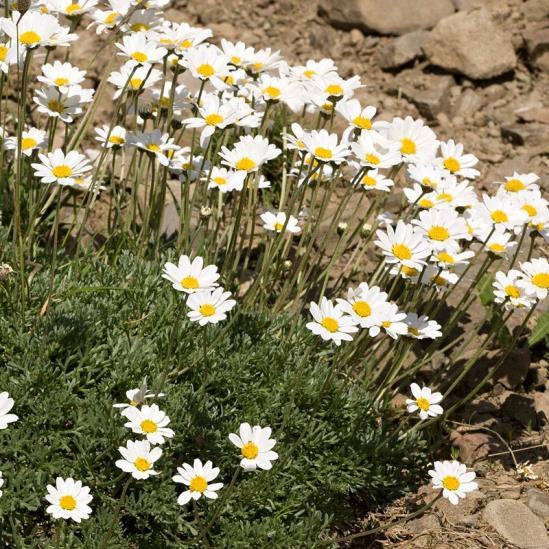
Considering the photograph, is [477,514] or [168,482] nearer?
[168,482]

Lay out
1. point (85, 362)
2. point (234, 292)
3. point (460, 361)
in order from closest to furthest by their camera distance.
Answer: point (85, 362) → point (234, 292) → point (460, 361)

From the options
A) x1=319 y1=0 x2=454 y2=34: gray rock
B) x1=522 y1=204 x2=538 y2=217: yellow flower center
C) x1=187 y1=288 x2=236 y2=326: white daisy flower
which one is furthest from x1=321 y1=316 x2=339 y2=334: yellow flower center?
x1=319 y1=0 x2=454 y2=34: gray rock

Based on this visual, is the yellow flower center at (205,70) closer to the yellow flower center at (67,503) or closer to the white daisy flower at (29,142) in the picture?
the white daisy flower at (29,142)

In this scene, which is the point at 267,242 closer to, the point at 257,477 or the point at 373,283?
the point at 373,283

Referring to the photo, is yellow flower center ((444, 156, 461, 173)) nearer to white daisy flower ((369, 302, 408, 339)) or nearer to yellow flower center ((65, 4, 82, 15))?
white daisy flower ((369, 302, 408, 339))

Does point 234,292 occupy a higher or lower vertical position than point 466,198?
lower

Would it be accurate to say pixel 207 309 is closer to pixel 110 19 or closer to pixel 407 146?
pixel 407 146

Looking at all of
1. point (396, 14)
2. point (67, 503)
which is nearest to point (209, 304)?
point (67, 503)

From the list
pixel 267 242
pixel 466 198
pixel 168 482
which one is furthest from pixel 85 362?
pixel 466 198
